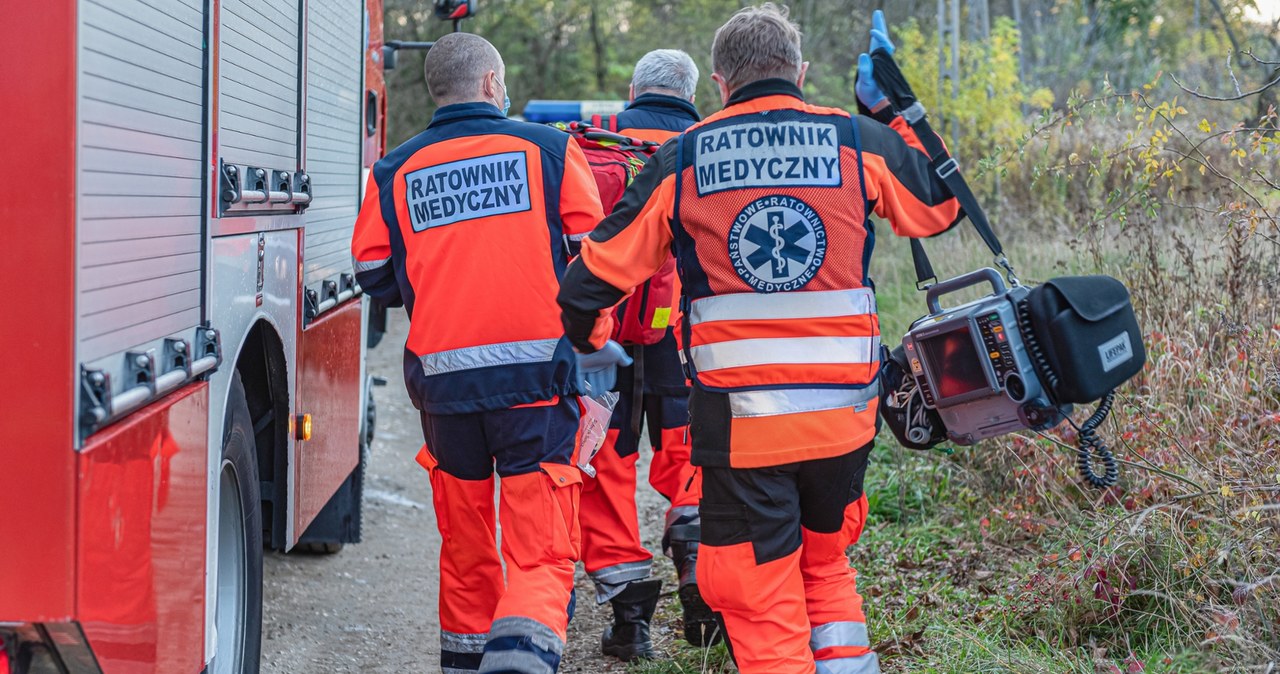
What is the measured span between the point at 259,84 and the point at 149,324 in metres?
1.20

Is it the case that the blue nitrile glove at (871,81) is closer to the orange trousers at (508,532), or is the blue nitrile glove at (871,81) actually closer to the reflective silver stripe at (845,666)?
the orange trousers at (508,532)

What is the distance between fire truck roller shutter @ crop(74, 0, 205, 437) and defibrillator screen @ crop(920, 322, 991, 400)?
1.81m

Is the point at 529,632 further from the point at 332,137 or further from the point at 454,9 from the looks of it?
the point at 454,9

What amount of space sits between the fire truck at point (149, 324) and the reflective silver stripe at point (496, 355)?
546 millimetres

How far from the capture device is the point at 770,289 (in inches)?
122

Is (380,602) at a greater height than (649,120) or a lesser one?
lesser

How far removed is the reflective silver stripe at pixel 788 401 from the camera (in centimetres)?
309

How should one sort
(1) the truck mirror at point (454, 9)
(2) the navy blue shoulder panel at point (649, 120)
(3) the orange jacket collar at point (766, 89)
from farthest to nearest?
(1) the truck mirror at point (454, 9)
(2) the navy blue shoulder panel at point (649, 120)
(3) the orange jacket collar at point (766, 89)

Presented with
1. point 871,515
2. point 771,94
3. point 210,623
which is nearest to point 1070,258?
point 871,515

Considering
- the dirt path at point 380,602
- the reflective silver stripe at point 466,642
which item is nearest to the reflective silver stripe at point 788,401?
the reflective silver stripe at point 466,642

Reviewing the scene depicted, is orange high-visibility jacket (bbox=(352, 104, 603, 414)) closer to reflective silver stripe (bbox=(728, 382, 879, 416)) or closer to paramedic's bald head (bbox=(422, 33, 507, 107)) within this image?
paramedic's bald head (bbox=(422, 33, 507, 107))

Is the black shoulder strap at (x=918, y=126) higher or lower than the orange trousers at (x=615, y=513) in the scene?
higher

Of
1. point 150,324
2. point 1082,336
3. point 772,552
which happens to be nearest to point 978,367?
point 1082,336

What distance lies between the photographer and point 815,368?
3080 mm
